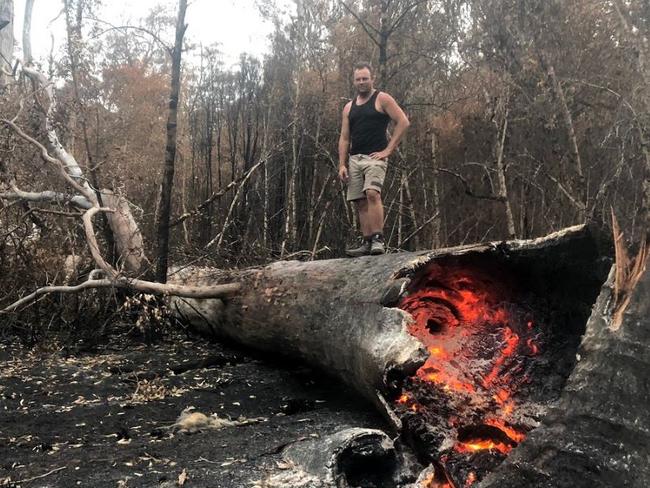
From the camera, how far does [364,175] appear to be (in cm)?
461

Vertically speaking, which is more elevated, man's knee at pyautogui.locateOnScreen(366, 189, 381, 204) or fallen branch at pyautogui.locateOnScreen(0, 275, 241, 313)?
man's knee at pyautogui.locateOnScreen(366, 189, 381, 204)

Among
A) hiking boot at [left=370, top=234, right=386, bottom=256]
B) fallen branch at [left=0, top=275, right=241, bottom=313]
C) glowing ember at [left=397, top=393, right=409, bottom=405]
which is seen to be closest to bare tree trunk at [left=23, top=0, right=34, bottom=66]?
fallen branch at [left=0, top=275, right=241, bottom=313]

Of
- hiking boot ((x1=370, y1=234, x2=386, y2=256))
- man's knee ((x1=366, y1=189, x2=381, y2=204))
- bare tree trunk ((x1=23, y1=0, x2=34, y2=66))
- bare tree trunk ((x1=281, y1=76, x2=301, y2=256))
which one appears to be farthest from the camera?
bare tree trunk ((x1=23, y1=0, x2=34, y2=66))

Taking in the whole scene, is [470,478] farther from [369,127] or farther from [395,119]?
[369,127]

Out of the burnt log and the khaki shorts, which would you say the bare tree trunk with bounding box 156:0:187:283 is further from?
the burnt log

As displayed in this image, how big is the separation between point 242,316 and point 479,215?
25.6 feet

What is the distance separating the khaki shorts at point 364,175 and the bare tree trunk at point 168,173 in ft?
6.31

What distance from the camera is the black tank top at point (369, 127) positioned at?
4.62 meters

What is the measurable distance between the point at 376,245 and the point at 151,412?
208cm

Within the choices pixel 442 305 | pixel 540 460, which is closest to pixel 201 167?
pixel 442 305

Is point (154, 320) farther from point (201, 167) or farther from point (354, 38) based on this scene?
point (354, 38)

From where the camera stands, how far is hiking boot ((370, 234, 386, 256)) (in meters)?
4.19

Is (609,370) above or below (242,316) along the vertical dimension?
above

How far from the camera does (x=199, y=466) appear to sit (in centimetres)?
248
